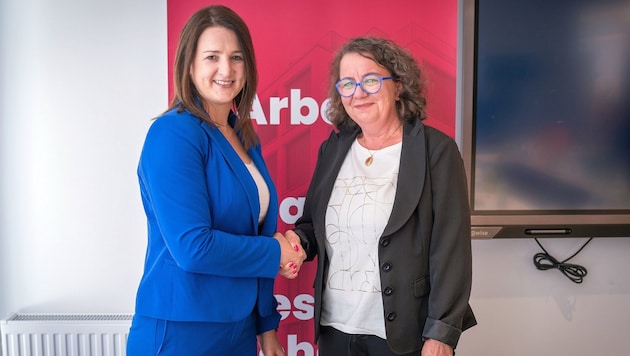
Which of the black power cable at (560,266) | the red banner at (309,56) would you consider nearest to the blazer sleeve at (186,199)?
the red banner at (309,56)

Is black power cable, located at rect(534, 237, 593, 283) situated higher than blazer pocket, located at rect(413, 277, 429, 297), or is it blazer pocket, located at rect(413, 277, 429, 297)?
blazer pocket, located at rect(413, 277, 429, 297)

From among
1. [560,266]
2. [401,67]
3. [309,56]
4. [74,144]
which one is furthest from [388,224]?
[74,144]

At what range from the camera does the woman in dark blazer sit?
1.44 m

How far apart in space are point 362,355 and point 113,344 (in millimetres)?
1175

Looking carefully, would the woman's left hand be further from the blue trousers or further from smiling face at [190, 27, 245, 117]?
smiling face at [190, 27, 245, 117]

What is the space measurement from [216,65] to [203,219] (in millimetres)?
460

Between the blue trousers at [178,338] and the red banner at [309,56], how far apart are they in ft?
2.75

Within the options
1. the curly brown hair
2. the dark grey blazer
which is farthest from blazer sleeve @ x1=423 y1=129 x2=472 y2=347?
the curly brown hair

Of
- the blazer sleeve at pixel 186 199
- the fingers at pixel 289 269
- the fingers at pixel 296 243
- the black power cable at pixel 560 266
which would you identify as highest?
the blazer sleeve at pixel 186 199

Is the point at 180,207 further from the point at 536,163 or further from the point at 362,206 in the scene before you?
the point at 536,163

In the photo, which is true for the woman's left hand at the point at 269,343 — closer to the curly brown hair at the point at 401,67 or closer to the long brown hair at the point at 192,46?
the long brown hair at the point at 192,46

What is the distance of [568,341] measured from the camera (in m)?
2.31

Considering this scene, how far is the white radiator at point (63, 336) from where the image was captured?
204 centimetres

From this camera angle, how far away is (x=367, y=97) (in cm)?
157
